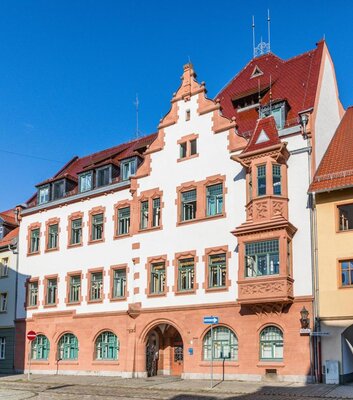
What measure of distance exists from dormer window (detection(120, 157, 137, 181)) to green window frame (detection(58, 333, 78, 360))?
10.6 m

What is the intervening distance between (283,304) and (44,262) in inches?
745

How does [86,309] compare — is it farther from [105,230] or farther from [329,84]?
[329,84]

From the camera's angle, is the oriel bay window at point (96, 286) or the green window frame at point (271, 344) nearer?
the green window frame at point (271, 344)

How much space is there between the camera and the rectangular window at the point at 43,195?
42.2m

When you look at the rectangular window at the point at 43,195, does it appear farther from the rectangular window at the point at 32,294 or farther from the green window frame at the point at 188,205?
the green window frame at the point at 188,205

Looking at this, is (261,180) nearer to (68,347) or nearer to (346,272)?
(346,272)

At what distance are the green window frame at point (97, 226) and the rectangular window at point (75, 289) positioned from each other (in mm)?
2853

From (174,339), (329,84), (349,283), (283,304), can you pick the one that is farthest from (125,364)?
(329,84)

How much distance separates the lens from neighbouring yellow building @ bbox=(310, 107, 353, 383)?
26.2m

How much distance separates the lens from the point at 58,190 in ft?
136

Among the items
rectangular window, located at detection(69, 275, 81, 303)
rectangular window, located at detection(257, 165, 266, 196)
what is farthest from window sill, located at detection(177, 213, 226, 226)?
rectangular window, located at detection(69, 275, 81, 303)

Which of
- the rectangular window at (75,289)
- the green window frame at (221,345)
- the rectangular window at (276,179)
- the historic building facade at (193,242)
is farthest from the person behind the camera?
the rectangular window at (75,289)

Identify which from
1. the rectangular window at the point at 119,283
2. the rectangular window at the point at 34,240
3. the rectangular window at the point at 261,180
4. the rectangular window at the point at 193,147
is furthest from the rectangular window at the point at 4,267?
the rectangular window at the point at 261,180

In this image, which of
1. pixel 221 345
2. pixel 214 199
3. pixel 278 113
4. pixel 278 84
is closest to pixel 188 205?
pixel 214 199
